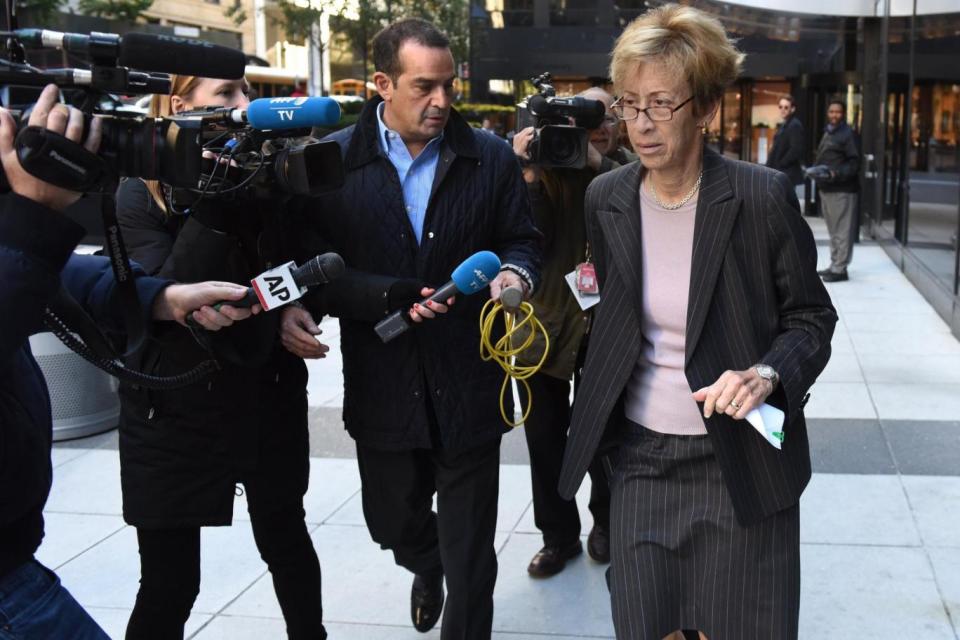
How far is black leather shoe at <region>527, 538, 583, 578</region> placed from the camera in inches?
180

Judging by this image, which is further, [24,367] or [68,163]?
[24,367]

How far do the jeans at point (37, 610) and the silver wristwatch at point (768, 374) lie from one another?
5.14 feet

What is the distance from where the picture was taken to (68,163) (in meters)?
1.87

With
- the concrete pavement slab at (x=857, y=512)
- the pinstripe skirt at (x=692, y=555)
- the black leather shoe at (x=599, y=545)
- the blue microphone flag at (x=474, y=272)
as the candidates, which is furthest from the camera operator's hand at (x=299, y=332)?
the concrete pavement slab at (x=857, y=512)

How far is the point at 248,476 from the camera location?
3.28 meters

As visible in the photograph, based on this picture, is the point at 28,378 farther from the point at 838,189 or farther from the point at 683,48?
the point at 838,189

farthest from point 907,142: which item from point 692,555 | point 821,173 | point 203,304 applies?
point 203,304

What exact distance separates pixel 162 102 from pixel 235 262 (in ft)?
1.85

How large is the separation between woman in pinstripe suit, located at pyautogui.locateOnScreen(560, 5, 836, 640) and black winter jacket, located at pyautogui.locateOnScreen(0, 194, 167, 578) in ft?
4.61

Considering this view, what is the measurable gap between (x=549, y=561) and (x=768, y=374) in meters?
2.20

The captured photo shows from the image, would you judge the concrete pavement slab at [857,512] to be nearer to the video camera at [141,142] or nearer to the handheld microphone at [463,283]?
the handheld microphone at [463,283]

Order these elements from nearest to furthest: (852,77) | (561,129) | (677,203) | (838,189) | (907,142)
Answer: (677,203) → (561,129) → (838,189) → (907,142) → (852,77)

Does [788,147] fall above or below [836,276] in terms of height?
above

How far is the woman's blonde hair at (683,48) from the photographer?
2754 millimetres
